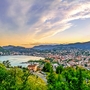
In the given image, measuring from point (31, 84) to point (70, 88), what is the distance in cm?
267

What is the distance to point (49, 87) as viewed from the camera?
46.8 feet

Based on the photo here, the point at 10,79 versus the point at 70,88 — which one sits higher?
the point at 10,79

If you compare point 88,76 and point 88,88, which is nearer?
point 88,88

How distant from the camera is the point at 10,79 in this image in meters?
11.6

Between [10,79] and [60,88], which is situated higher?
[10,79]

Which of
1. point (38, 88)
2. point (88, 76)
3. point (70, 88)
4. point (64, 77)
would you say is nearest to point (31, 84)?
point (38, 88)

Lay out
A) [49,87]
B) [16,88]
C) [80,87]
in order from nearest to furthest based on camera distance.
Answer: [16,88], [80,87], [49,87]

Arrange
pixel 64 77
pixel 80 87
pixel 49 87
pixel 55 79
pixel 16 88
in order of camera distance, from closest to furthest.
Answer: pixel 16 88, pixel 80 87, pixel 49 87, pixel 55 79, pixel 64 77

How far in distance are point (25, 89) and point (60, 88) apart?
11.2 feet

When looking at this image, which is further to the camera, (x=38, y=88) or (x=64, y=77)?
(x=64, y=77)

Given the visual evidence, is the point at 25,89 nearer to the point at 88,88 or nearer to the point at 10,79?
the point at 10,79

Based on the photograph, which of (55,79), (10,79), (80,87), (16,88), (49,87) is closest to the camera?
(16,88)

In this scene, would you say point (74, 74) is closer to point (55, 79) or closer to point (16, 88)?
point (55, 79)

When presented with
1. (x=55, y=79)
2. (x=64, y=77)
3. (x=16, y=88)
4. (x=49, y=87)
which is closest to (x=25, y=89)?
(x=16, y=88)
